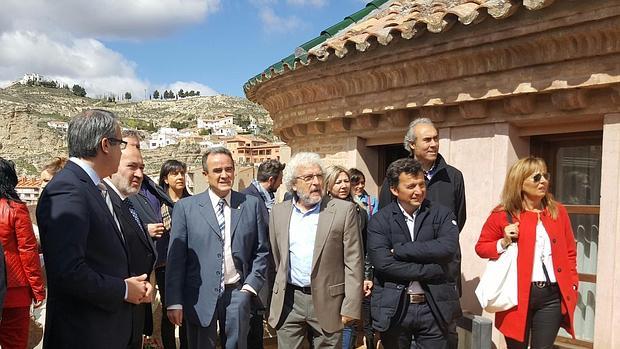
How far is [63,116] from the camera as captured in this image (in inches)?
3654

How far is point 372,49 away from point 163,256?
2771 millimetres

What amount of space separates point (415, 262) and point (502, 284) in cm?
63

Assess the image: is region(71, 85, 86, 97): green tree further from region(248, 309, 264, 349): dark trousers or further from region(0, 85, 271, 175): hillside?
region(248, 309, 264, 349): dark trousers

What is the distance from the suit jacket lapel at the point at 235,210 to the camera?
13.5 ft

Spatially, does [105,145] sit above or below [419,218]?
above

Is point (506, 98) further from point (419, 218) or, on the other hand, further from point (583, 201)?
point (419, 218)

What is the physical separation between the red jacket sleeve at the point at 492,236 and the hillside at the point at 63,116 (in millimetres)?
42498

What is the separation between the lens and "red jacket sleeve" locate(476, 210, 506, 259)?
388 cm

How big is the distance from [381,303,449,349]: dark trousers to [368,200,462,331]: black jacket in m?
0.04

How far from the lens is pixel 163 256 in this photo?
4.92m

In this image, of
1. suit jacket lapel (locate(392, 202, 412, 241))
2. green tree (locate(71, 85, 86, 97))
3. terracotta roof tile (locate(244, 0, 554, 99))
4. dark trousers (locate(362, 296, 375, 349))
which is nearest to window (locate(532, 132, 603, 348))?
terracotta roof tile (locate(244, 0, 554, 99))

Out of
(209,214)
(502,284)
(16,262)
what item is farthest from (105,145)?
(502,284)

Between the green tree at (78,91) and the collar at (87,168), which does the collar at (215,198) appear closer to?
the collar at (87,168)

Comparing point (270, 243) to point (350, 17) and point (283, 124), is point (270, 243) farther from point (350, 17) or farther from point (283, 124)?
point (350, 17)
